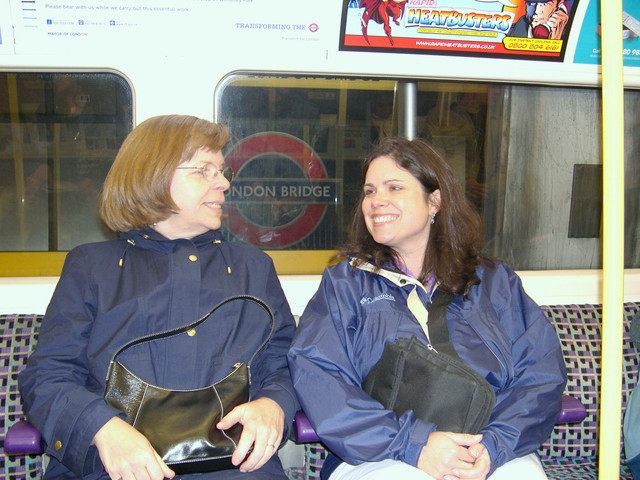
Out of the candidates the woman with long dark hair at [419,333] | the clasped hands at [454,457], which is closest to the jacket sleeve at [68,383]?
the woman with long dark hair at [419,333]

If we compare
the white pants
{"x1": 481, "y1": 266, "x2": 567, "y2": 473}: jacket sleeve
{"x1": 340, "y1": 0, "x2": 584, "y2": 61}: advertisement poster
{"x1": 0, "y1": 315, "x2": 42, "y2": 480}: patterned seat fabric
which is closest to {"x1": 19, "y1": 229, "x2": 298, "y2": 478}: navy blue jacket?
the white pants

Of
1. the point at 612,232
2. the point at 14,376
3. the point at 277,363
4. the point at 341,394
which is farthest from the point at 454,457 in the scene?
the point at 14,376

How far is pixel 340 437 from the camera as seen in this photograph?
175cm

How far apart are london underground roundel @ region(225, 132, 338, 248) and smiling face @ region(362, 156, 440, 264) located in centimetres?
82

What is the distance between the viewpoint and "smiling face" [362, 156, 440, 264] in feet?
6.90

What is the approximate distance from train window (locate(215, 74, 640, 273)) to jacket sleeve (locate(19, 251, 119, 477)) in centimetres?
115

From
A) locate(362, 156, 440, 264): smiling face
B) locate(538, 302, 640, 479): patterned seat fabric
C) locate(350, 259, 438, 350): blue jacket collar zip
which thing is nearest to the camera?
locate(350, 259, 438, 350): blue jacket collar zip

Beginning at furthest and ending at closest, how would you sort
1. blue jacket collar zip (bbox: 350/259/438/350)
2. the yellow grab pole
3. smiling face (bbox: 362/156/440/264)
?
smiling face (bbox: 362/156/440/264) → blue jacket collar zip (bbox: 350/259/438/350) → the yellow grab pole

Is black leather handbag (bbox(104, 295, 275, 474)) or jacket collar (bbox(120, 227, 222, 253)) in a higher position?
jacket collar (bbox(120, 227, 222, 253))

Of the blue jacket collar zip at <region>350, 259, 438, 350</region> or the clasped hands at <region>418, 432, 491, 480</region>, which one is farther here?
the blue jacket collar zip at <region>350, 259, 438, 350</region>

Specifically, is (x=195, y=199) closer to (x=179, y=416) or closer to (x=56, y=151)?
(x=179, y=416)

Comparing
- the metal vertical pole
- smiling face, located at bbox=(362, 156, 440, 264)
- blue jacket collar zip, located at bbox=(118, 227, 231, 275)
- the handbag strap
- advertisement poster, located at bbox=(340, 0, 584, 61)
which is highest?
advertisement poster, located at bbox=(340, 0, 584, 61)

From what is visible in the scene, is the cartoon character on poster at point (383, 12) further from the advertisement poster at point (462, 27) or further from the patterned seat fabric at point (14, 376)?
the patterned seat fabric at point (14, 376)

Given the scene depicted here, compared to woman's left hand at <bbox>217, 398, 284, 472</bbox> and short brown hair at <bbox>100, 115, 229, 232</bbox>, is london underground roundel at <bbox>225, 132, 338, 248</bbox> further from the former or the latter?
woman's left hand at <bbox>217, 398, 284, 472</bbox>
